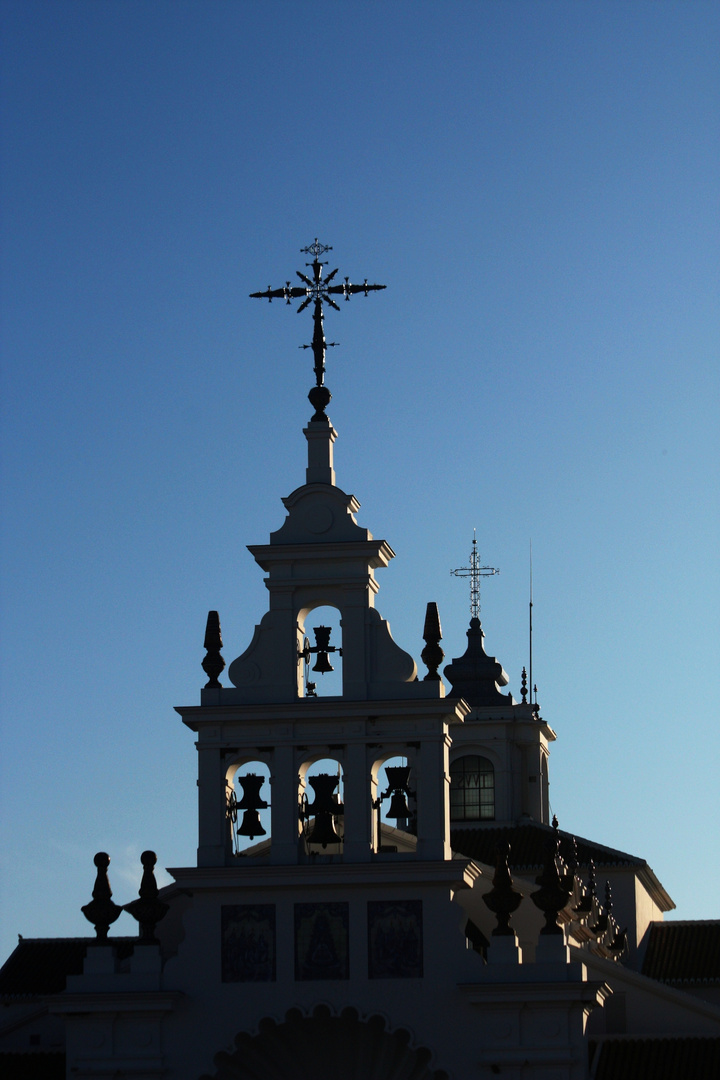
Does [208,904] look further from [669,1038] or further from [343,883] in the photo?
[669,1038]

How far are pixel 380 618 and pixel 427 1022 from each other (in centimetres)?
701

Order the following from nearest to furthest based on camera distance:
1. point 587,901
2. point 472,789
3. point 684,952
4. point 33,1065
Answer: point 33,1065, point 587,901, point 684,952, point 472,789

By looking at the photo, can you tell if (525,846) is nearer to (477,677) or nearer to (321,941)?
(477,677)

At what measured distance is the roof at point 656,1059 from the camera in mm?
34281

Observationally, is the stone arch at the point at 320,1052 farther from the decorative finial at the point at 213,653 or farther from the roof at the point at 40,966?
the roof at the point at 40,966

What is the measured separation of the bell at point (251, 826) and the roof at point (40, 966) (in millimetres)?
11840

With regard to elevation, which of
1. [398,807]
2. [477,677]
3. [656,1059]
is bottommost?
[656,1059]

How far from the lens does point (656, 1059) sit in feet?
114

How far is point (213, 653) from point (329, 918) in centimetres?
509

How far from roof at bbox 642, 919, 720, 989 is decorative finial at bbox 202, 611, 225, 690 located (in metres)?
16.4

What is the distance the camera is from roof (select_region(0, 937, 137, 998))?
45.4 m

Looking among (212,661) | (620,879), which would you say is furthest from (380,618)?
(620,879)

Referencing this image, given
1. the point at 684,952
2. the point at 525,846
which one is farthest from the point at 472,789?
the point at 684,952

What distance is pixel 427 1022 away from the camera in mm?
32594
